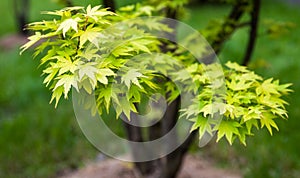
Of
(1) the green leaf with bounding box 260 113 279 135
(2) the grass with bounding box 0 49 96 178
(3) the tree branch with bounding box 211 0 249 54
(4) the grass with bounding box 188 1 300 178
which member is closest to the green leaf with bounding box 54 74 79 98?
(1) the green leaf with bounding box 260 113 279 135

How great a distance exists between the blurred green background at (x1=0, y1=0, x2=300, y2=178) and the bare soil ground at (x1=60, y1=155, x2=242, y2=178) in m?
0.11

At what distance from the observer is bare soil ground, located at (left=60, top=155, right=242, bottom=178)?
3271 mm

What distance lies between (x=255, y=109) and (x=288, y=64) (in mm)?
3735

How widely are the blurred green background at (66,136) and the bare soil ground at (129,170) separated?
4.3 inches

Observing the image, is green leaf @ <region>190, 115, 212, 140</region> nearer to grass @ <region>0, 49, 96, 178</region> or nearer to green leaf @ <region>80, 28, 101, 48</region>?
green leaf @ <region>80, 28, 101, 48</region>

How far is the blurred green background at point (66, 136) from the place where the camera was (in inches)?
138

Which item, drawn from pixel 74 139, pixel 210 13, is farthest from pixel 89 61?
pixel 210 13

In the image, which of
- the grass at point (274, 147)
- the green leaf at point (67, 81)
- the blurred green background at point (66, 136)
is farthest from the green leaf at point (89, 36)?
the grass at point (274, 147)

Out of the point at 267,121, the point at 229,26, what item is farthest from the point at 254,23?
the point at 267,121

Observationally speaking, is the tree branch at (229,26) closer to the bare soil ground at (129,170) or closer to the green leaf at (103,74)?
the bare soil ground at (129,170)

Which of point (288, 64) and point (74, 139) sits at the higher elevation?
point (288, 64)

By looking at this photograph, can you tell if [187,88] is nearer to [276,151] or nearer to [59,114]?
[276,151]

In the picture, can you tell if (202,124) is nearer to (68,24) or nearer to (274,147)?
(68,24)

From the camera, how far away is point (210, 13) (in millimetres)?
8047
